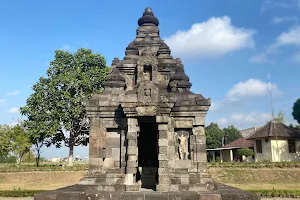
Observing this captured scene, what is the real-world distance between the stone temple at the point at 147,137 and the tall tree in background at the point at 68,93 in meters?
23.3

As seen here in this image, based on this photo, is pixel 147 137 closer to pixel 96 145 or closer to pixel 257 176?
pixel 96 145

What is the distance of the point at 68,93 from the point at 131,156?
26467 mm

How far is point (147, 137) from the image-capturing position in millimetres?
13250

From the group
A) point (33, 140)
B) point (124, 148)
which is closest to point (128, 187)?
point (124, 148)

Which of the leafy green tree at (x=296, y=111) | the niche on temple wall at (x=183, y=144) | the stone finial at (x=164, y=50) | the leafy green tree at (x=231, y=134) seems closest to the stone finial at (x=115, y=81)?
the stone finial at (x=164, y=50)

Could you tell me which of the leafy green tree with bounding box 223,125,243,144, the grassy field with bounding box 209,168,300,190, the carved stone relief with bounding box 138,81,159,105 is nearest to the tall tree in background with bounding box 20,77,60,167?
the grassy field with bounding box 209,168,300,190

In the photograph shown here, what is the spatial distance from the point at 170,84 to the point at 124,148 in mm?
3494

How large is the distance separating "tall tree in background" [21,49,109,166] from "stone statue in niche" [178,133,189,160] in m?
25.1

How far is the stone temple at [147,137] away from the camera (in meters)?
10.3

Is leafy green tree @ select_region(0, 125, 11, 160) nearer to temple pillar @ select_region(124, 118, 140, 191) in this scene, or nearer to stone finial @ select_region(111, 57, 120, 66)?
stone finial @ select_region(111, 57, 120, 66)

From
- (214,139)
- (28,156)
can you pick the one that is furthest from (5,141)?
(214,139)

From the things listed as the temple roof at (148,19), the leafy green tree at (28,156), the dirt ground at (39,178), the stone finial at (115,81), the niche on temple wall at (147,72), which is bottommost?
the dirt ground at (39,178)

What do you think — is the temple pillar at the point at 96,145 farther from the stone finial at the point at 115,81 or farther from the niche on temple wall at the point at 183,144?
the niche on temple wall at the point at 183,144

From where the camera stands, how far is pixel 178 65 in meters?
13.2
